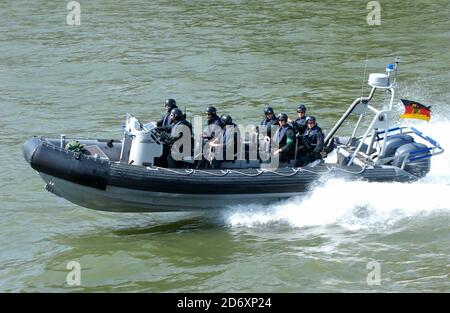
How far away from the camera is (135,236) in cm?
1369

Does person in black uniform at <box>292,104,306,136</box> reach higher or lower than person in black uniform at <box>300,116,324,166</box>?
higher

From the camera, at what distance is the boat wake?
45.3ft

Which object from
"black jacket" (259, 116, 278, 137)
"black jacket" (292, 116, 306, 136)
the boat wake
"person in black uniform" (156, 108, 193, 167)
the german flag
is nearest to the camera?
"person in black uniform" (156, 108, 193, 167)

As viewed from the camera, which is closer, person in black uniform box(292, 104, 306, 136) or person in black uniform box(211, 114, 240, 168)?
person in black uniform box(211, 114, 240, 168)

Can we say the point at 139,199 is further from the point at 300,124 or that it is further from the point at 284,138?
the point at 300,124

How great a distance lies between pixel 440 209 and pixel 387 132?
5.24ft

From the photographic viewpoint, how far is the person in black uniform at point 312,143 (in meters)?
14.2

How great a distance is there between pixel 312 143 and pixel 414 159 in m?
1.75

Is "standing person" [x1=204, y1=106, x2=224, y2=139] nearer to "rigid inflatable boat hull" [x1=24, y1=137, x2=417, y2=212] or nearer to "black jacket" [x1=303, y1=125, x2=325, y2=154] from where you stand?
"rigid inflatable boat hull" [x1=24, y1=137, x2=417, y2=212]

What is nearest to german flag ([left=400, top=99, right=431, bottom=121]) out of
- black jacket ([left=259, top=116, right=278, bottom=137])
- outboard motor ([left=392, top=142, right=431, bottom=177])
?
outboard motor ([left=392, top=142, right=431, bottom=177])

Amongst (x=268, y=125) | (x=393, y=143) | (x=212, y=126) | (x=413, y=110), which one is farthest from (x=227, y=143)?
(x=413, y=110)

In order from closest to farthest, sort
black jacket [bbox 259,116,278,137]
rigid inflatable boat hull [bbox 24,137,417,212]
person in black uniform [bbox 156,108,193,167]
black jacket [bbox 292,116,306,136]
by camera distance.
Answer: rigid inflatable boat hull [bbox 24,137,417,212]
person in black uniform [bbox 156,108,193,167]
black jacket [bbox 259,116,278,137]
black jacket [bbox 292,116,306,136]

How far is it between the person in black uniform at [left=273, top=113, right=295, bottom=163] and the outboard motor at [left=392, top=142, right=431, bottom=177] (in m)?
1.85

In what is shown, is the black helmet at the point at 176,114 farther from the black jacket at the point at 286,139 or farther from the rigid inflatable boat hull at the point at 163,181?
the black jacket at the point at 286,139
